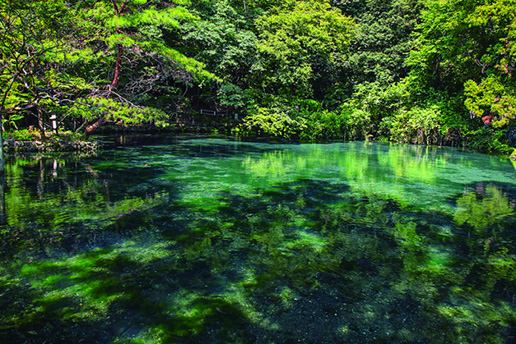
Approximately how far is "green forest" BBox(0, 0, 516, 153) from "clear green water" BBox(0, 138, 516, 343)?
5.32 metres

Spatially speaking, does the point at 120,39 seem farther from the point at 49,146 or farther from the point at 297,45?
the point at 297,45

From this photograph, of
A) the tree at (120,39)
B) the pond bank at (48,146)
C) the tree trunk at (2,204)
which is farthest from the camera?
the pond bank at (48,146)

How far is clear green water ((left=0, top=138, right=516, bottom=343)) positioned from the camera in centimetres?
211

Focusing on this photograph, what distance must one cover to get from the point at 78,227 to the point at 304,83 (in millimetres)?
16414

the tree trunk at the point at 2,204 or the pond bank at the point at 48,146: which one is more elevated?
the pond bank at the point at 48,146

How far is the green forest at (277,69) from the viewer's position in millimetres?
9930

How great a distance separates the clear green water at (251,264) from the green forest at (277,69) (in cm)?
532

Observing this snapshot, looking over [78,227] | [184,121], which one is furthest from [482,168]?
[184,121]

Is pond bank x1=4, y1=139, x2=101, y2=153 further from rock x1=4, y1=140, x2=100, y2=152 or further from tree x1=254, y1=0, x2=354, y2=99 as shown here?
tree x1=254, y1=0, x2=354, y2=99

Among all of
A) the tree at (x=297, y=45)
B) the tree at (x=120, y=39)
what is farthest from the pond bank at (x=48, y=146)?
the tree at (x=297, y=45)

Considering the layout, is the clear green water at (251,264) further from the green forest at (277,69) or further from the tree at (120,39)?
the green forest at (277,69)

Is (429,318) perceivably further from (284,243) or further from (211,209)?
(211,209)

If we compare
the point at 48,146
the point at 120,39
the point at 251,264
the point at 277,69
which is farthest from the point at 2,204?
the point at 277,69

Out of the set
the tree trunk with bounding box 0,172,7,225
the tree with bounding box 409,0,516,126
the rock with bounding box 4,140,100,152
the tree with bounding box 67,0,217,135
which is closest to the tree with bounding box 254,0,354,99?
the tree with bounding box 409,0,516,126
